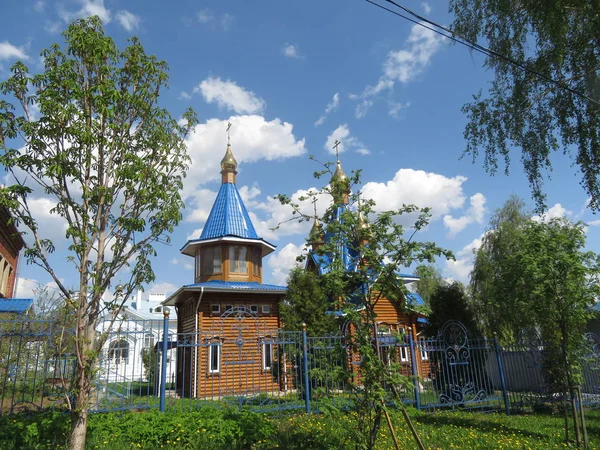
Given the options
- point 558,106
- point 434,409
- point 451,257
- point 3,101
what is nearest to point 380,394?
point 451,257

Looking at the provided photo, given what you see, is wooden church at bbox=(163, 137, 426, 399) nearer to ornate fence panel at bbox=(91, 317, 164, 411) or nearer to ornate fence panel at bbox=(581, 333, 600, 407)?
ornate fence panel at bbox=(581, 333, 600, 407)

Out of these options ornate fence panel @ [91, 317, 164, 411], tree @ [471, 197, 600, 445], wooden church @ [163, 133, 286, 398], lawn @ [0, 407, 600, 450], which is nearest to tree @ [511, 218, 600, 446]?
tree @ [471, 197, 600, 445]

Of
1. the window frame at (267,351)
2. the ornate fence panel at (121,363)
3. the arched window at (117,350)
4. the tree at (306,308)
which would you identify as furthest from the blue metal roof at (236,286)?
the arched window at (117,350)

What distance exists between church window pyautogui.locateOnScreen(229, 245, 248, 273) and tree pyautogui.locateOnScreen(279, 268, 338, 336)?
10.8 ft

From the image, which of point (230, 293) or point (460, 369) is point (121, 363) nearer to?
point (230, 293)

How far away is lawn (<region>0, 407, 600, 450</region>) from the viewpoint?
611 centimetres

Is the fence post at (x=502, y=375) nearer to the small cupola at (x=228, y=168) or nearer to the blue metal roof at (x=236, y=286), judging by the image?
the blue metal roof at (x=236, y=286)

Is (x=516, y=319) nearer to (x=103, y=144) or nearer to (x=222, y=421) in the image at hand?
(x=222, y=421)

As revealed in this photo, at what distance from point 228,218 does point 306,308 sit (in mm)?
6031

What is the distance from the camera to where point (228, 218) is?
18625mm

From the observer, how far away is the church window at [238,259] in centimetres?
1788

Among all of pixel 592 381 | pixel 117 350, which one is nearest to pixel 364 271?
pixel 117 350

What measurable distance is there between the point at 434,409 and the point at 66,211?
9.38m

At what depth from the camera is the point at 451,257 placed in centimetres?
515
